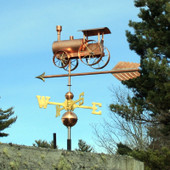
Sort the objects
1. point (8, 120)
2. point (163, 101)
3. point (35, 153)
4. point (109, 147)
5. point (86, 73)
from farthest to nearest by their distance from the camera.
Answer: point (8, 120) → point (109, 147) → point (163, 101) → point (86, 73) → point (35, 153)

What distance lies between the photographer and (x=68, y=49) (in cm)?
631

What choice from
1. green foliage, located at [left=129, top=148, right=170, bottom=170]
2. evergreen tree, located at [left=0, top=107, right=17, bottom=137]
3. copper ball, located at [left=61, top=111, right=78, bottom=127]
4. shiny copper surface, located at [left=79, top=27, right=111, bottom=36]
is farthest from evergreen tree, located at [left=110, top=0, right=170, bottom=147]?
evergreen tree, located at [left=0, top=107, right=17, bottom=137]

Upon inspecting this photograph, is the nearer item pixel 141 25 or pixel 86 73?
pixel 86 73

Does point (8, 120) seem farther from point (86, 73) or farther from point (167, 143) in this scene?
point (86, 73)

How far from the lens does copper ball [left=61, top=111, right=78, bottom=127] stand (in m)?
5.69

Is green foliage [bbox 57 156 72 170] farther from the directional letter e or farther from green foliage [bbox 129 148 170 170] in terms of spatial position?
green foliage [bbox 129 148 170 170]

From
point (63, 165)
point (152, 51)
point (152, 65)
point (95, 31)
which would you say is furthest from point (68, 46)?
point (152, 51)

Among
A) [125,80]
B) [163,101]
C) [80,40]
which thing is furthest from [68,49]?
[125,80]

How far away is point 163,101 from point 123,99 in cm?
901

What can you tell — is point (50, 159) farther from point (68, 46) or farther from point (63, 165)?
point (68, 46)

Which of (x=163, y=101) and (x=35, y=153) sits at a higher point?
(x=163, y=101)

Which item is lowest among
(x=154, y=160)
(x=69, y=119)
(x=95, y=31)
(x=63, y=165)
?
(x=154, y=160)

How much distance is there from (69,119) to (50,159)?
Result: 1318 mm

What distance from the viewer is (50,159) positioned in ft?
14.5
